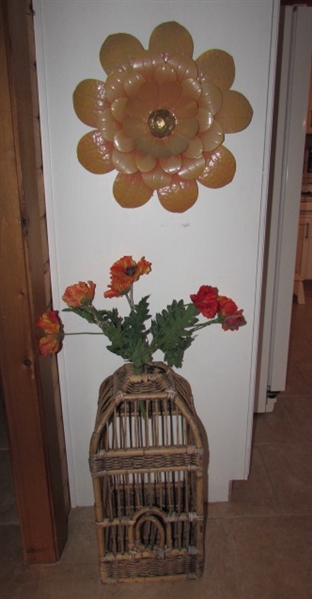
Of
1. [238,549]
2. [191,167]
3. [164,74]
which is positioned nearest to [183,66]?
[164,74]

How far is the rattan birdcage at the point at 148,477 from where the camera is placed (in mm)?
1185

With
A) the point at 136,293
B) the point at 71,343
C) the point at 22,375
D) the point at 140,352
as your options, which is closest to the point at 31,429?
the point at 22,375

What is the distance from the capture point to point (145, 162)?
1218mm

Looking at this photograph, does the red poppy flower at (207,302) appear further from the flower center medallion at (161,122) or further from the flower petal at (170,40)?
the flower petal at (170,40)

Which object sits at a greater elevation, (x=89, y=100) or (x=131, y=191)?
(x=89, y=100)

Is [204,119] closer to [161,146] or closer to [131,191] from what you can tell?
[161,146]

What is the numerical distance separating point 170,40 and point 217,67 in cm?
15

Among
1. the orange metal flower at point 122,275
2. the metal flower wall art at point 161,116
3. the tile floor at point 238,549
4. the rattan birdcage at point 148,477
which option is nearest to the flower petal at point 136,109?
the metal flower wall art at point 161,116

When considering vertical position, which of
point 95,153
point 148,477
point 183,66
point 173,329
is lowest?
point 148,477

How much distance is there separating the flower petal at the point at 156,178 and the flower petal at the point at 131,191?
0.05ft

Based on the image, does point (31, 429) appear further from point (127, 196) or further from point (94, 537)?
point (127, 196)

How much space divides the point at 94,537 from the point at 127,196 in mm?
1185

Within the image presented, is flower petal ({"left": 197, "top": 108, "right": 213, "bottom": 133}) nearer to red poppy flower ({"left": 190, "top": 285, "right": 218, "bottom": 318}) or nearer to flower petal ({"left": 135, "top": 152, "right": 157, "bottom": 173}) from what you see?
flower petal ({"left": 135, "top": 152, "right": 157, "bottom": 173})

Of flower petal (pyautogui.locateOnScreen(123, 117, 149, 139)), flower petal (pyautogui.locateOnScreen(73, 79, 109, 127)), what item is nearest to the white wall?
flower petal (pyautogui.locateOnScreen(73, 79, 109, 127))
